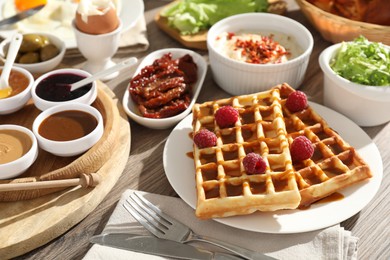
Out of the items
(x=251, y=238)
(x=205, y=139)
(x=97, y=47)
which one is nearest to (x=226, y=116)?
(x=205, y=139)

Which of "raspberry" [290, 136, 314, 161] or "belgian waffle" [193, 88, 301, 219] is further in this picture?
"raspberry" [290, 136, 314, 161]

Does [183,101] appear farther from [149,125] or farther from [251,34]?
[251,34]

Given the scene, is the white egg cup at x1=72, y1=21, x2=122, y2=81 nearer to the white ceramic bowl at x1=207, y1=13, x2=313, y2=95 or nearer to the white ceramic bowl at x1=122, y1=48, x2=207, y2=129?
the white ceramic bowl at x1=122, y1=48, x2=207, y2=129

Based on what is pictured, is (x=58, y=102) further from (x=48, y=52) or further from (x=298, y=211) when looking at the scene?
(x=298, y=211)

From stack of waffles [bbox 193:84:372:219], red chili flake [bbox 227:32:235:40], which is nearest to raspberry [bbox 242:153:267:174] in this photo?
stack of waffles [bbox 193:84:372:219]

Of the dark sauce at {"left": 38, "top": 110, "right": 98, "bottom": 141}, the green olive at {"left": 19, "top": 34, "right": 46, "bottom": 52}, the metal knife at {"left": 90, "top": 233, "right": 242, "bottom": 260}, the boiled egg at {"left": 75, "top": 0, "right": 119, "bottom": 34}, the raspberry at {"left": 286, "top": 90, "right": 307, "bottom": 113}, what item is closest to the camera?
the metal knife at {"left": 90, "top": 233, "right": 242, "bottom": 260}

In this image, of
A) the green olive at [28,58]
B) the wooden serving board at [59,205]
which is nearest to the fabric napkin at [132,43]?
the green olive at [28,58]

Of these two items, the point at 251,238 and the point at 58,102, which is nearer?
the point at 251,238
